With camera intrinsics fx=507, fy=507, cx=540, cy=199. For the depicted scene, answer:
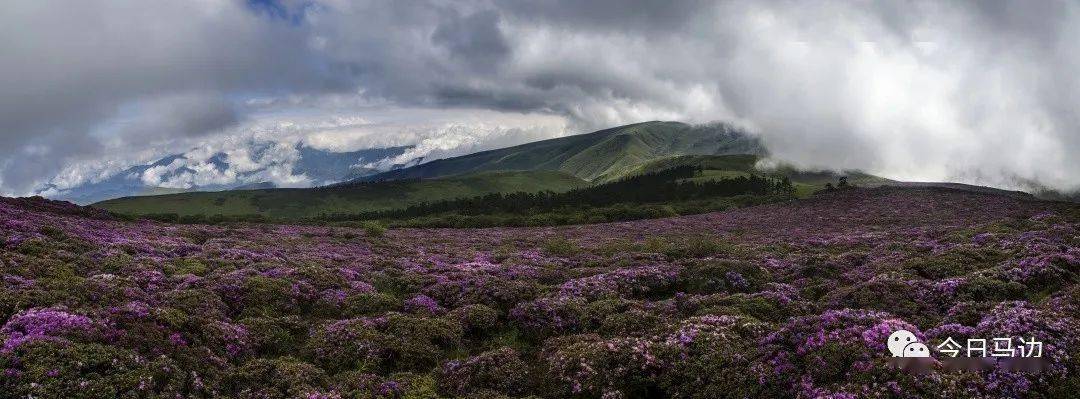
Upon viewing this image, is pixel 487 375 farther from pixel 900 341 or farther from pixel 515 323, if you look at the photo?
pixel 900 341

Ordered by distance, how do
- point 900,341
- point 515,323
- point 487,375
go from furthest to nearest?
point 515,323 < point 487,375 < point 900,341

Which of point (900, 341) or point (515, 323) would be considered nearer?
point (900, 341)

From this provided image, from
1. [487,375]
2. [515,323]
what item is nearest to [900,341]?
[487,375]

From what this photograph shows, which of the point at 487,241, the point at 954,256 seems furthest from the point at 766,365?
the point at 487,241

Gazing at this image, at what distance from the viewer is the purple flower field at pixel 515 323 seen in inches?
456

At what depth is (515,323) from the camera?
19266mm

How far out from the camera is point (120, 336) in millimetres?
13578

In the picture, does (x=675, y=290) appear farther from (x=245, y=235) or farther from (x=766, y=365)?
(x=245, y=235)

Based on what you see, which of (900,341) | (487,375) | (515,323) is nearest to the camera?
(900,341)

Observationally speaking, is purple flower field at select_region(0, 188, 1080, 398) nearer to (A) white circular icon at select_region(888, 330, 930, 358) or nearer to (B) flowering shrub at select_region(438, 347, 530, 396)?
(B) flowering shrub at select_region(438, 347, 530, 396)

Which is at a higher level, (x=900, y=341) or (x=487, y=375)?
(x=900, y=341)

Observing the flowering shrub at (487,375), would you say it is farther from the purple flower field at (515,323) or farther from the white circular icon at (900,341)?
the white circular icon at (900,341)

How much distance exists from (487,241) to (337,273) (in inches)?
1124

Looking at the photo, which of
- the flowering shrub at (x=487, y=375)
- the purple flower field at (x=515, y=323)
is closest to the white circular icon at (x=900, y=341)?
the purple flower field at (x=515, y=323)
